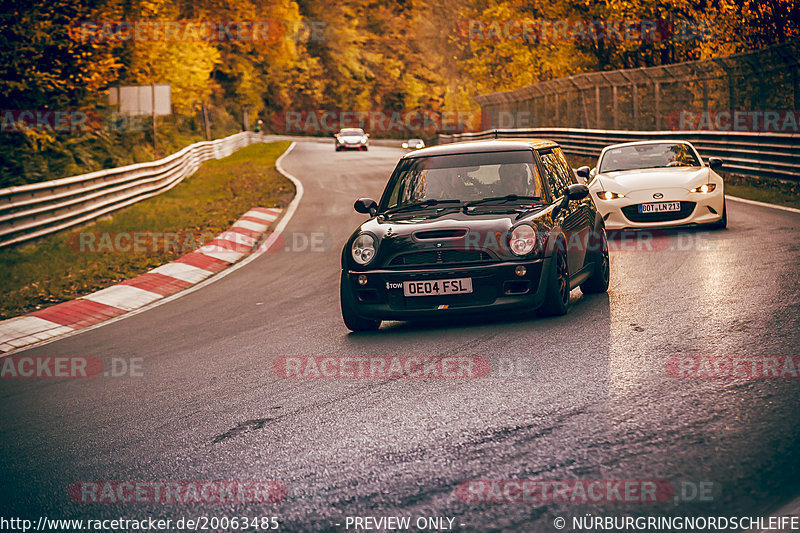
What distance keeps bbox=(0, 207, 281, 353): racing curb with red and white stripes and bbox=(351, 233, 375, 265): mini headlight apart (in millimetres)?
3861

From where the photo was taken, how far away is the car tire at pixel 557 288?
298 inches

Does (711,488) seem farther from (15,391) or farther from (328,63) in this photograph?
(328,63)

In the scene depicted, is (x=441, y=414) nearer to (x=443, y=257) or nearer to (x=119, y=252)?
(x=443, y=257)

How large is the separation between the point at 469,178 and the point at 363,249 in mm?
1297

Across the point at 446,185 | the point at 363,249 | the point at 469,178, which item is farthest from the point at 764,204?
the point at 363,249

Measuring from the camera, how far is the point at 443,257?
7.53 metres

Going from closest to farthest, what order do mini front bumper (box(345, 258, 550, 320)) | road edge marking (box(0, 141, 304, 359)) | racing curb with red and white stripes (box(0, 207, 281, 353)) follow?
mini front bumper (box(345, 258, 550, 320)) → road edge marking (box(0, 141, 304, 359)) → racing curb with red and white stripes (box(0, 207, 281, 353))

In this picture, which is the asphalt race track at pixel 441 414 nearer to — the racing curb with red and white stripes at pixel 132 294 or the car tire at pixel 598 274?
the car tire at pixel 598 274

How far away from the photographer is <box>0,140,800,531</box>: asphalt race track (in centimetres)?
397

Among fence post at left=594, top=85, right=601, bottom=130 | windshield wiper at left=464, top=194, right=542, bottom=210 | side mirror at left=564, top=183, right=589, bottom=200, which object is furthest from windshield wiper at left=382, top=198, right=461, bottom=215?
fence post at left=594, top=85, right=601, bottom=130

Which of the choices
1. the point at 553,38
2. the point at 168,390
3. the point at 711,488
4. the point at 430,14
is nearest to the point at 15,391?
the point at 168,390

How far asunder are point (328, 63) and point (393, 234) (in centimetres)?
9200

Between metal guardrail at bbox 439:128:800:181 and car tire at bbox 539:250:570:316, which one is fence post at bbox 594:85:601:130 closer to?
metal guardrail at bbox 439:128:800:181

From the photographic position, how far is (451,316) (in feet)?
24.7
